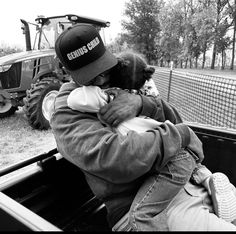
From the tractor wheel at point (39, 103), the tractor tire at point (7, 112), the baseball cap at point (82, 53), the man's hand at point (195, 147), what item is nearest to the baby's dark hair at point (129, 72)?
the baseball cap at point (82, 53)

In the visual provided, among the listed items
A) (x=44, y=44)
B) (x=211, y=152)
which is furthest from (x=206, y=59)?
(x=211, y=152)

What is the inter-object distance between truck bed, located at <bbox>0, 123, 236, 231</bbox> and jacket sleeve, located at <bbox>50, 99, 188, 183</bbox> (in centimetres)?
39

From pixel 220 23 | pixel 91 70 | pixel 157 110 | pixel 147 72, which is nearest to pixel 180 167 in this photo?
pixel 157 110

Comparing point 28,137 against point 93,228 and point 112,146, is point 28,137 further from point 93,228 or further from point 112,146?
point 112,146

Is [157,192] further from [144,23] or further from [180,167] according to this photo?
[144,23]

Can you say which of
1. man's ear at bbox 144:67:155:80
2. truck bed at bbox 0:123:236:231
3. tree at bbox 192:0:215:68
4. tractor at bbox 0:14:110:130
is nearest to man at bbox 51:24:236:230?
man's ear at bbox 144:67:155:80

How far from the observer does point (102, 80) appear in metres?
1.35

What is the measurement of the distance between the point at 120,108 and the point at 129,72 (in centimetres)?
23

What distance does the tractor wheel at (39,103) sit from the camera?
5.33m

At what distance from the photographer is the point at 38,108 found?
5.36 meters

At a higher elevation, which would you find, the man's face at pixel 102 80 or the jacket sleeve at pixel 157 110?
the man's face at pixel 102 80

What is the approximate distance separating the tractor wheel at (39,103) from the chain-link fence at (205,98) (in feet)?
8.57

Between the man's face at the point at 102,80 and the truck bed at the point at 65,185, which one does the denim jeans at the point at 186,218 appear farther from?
the man's face at the point at 102,80

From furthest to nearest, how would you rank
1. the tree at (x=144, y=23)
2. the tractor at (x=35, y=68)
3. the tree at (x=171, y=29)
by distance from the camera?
the tree at (x=144, y=23) → the tree at (x=171, y=29) → the tractor at (x=35, y=68)
